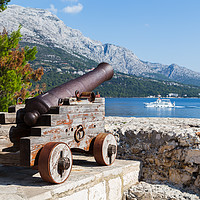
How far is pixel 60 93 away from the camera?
392cm

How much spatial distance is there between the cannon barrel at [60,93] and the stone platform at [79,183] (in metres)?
0.75

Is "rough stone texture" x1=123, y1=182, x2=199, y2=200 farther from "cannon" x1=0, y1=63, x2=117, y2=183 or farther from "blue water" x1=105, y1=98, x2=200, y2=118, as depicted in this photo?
"blue water" x1=105, y1=98, x2=200, y2=118

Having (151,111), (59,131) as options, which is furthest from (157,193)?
(151,111)

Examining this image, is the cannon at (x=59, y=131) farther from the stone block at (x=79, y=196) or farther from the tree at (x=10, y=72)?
the tree at (x=10, y=72)

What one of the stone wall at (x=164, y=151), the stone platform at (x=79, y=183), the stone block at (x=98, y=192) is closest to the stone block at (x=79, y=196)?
the stone platform at (x=79, y=183)

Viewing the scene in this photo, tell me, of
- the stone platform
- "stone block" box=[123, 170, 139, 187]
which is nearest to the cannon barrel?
the stone platform

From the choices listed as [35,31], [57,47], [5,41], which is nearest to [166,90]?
[57,47]

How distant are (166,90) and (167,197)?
144043mm

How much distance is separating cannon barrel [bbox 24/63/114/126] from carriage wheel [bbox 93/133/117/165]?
77 cm

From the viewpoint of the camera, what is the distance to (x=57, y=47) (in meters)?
158

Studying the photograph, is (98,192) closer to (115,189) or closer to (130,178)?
(115,189)

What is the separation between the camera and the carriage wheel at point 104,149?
4.00 metres

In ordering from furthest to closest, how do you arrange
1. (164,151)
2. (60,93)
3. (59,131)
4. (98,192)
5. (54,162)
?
(164,151)
(60,93)
(98,192)
(59,131)
(54,162)

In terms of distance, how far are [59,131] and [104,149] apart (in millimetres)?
911
